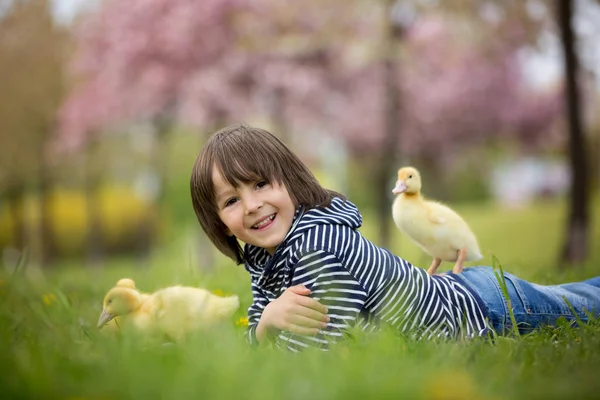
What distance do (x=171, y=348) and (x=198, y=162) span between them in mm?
935

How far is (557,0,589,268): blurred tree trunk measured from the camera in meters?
8.02

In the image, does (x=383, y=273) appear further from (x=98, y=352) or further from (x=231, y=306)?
(x=98, y=352)

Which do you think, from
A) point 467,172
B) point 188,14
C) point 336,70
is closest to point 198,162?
point 188,14

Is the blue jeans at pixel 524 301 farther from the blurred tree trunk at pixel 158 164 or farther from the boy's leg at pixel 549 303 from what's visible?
the blurred tree trunk at pixel 158 164

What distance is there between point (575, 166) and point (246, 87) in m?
6.14

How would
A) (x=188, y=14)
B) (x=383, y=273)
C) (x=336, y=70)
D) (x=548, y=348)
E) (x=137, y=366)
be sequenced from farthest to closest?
(x=336, y=70) < (x=188, y=14) < (x=383, y=273) < (x=548, y=348) < (x=137, y=366)

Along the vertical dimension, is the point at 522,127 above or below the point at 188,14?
below

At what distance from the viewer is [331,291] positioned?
89.1 inches

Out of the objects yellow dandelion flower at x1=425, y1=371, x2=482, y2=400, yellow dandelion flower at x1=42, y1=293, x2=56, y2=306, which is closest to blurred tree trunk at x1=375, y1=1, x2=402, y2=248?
yellow dandelion flower at x1=42, y1=293, x2=56, y2=306

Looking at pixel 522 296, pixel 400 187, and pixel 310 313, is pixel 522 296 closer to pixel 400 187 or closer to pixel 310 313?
pixel 400 187

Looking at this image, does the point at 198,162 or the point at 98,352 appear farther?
the point at 198,162

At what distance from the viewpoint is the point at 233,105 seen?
11.9m

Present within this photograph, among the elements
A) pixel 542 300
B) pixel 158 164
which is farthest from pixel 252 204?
pixel 158 164

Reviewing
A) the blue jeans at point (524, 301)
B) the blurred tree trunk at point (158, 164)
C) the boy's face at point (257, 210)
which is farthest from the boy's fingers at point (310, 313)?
the blurred tree trunk at point (158, 164)
